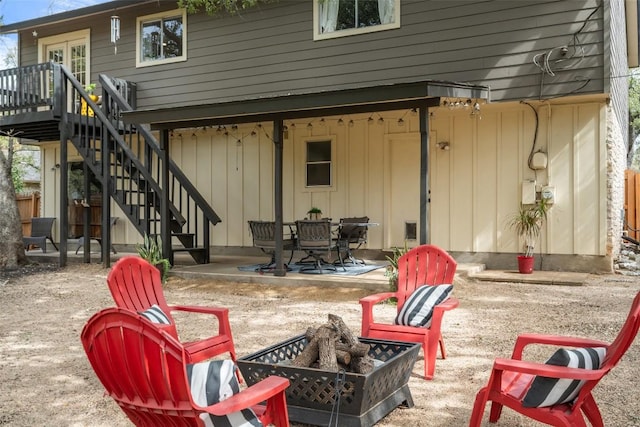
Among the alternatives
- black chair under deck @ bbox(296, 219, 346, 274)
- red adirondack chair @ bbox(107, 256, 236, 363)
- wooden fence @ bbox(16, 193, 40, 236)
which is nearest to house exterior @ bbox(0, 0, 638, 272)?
black chair under deck @ bbox(296, 219, 346, 274)

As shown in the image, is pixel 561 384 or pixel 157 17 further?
pixel 157 17

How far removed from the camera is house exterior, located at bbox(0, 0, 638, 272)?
7.93 meters

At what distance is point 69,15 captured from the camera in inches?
473

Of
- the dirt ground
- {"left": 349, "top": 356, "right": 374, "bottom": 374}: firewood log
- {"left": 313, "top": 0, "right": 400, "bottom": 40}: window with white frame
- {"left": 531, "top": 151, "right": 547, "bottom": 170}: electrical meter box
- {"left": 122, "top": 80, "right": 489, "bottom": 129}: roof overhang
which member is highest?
{"left": 313, "top": 0, "right": 400, "bottom": 40}: window with white frame

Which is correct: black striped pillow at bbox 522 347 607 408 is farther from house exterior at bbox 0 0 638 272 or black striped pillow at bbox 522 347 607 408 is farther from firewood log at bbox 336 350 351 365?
house exterior at bbox 0 0 638 272

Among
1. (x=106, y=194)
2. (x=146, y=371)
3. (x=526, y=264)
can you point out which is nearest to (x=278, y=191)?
(x=106, y=194)

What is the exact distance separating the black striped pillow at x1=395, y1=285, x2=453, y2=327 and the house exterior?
107 inches

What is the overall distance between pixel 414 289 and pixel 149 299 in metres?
1.99

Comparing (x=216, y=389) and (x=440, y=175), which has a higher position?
(x=440, y=175)

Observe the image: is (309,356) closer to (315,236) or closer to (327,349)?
(327,349)

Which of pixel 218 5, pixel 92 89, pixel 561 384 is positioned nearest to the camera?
pixel 561 384

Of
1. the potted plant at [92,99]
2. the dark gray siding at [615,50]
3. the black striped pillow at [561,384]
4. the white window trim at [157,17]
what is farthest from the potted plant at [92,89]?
the black striped pillow at [561,384]

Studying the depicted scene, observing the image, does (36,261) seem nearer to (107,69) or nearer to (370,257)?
(107,69)

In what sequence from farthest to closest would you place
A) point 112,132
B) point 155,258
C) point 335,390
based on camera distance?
point 112,132 < point 155,258 < point 335,390
